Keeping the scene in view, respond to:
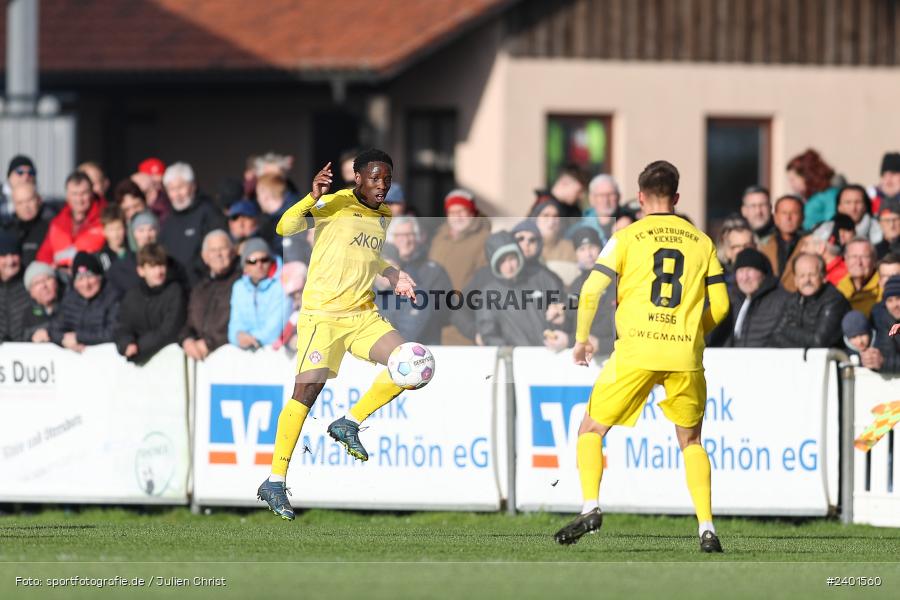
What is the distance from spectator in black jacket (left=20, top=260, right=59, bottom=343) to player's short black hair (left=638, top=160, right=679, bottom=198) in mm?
5851

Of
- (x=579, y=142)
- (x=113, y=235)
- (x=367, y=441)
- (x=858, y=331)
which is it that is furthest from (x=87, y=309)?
(x=579, y=142)

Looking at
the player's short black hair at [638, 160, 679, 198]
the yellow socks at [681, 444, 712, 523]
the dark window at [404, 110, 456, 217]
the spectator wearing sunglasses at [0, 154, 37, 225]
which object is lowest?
the yellow socks at [681, 444, 712, 523]

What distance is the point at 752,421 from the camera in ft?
45.7

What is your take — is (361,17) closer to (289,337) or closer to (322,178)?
(289,337)

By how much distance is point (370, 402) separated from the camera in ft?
40.1

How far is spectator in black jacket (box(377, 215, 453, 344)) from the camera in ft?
47.9

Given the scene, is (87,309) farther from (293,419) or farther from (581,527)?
(581,527)

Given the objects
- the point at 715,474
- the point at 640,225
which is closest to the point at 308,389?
the point at 640,225

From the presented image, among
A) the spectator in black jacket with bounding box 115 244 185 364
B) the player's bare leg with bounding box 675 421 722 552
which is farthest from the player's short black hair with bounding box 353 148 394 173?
the spectator in black jacket with bounding box 115 244 185 364

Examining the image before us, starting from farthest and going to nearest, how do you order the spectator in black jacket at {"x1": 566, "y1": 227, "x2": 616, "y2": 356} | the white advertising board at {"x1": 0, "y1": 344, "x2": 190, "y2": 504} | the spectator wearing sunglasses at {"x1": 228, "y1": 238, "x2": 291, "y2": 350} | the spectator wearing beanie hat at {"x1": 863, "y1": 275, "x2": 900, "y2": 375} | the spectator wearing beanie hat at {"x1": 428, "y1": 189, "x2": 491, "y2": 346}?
the white advertising board at {"x1": 0, "y1": 344, "x2": 190, "y2": 504}
the spectator wearing beanie hat at {"x1": 428, "y1": 189, "x2": 491, "y2": 346}
the spectator wearing sunglasses at {"x1": 228, "y1": 238, "x2": 291, "y2": 350}
the spectator in black jacket at {"x1": 566, "y1": 227, "x2": 616, "y2": 356}
the spectator wearing beanie hat at {"x1": 863, "y1": 275, "x2": 900, "y2": 375}

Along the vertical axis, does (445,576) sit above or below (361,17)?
below

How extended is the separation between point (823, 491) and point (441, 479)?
2728 millimetres

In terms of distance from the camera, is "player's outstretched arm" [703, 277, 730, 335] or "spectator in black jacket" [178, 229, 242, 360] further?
"spectator in black jacket" [178, 229, 242, 360]

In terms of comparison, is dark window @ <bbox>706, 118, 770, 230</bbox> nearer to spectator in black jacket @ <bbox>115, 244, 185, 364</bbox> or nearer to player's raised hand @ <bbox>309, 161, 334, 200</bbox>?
spectator in black jacket @ <bbox>115, 244, 185, 364</bbox>
